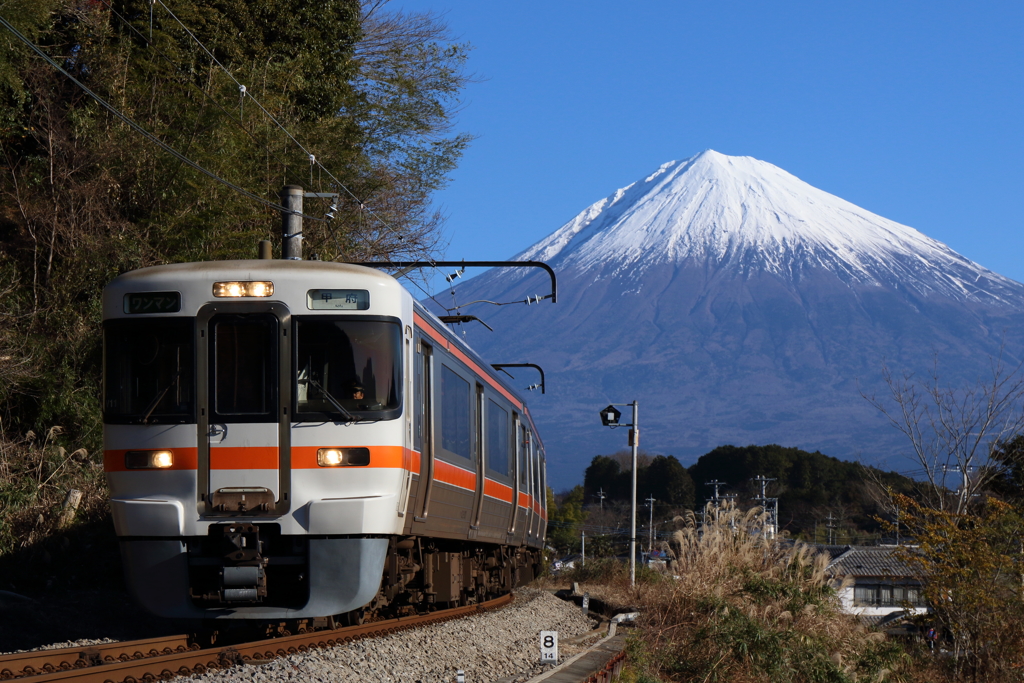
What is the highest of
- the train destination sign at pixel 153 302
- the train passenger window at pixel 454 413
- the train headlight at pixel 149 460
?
the train destination sign at pixel 153 302

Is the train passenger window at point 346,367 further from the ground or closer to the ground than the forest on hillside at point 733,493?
further from the ground

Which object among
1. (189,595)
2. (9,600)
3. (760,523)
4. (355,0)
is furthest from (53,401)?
(355,0)

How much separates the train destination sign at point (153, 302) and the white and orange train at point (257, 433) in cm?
1

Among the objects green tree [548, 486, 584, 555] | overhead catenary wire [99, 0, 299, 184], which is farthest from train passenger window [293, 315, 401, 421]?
green tree [548, 486, 584, 555]

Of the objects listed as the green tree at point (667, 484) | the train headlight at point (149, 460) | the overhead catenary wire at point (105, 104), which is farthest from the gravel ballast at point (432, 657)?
the green tree at point (667, 484)

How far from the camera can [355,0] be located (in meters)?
25.9

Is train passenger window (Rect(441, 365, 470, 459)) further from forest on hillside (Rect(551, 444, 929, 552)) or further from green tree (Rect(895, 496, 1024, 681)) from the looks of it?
forest on hillside (Rect(551, 444, 929, 552))

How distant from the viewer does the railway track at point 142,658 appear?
22.7ft

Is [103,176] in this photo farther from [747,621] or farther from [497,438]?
[747,621]

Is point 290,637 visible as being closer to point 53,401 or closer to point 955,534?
point 53,401

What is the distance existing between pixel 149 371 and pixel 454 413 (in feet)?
11.2

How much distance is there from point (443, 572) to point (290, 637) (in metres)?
3.41

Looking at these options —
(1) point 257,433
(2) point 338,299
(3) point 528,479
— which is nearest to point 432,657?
(1) point 257,433

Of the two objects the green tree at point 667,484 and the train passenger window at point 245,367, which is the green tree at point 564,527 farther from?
the train passenger window at point 245,367
